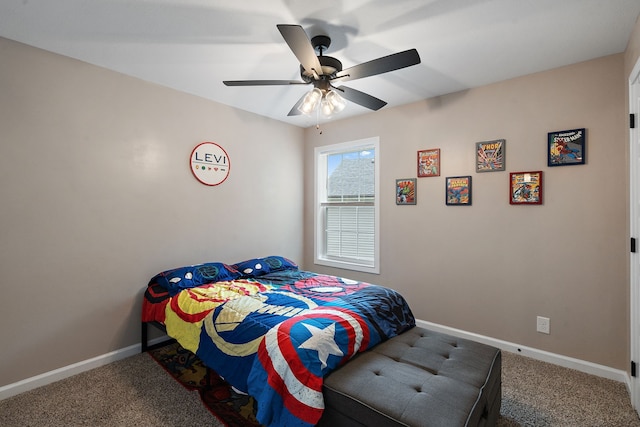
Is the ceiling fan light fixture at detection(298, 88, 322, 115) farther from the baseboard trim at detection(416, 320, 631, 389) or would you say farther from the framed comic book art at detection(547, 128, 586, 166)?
the baseboard trim at detection(416, 320, 631, 389)

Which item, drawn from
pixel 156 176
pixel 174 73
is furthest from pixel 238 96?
pixel 156 176

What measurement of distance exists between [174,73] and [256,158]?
4.25 ft

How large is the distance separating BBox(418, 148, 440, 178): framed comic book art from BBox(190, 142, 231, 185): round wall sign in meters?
2.11

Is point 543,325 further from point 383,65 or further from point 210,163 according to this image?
point 210,163

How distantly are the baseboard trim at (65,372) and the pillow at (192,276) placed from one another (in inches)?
24.6

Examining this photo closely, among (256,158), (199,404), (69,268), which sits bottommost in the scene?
(199,404)

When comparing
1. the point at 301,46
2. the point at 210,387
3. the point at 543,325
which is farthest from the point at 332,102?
the point at 543,325

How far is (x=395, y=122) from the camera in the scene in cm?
351

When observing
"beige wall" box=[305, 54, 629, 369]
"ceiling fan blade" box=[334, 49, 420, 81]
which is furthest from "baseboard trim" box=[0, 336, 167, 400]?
"ceiling fan blade" box=[334, 49, 420, 81]

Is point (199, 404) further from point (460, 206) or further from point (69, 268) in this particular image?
point (460, 206)

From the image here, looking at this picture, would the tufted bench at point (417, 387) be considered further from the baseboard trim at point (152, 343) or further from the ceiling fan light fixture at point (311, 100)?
the ceiling fan light fixture at point (311, 100)

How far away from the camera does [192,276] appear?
2.82 m

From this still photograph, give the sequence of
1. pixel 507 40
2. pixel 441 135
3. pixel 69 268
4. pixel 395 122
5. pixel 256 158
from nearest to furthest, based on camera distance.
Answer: pixel 507 40, pixel 69 268, pixel 441 135, pixel 395 122, pixel 256 158

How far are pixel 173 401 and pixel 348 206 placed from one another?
108 inches
